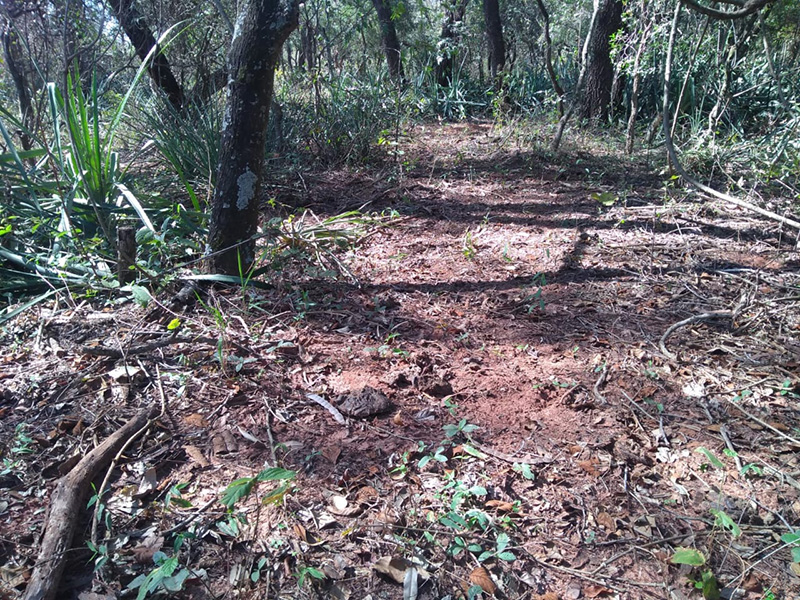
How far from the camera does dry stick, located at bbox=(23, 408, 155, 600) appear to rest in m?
1.39

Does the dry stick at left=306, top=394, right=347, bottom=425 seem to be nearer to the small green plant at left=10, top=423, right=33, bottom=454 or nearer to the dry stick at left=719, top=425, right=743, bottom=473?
the small green plant at left=10, top=423, right=33, bottom=454

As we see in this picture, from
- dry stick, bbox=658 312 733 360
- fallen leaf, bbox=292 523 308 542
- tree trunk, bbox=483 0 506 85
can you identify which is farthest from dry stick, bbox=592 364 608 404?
tree trunk, bbox=483 0 506 85

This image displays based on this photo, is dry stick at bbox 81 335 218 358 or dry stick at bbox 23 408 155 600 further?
dry stick at bbox 81 335 218 358

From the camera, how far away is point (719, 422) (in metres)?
2.02

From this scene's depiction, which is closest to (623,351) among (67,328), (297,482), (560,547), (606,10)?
(560,547)

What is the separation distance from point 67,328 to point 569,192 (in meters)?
4.06

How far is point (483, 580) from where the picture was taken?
4.78 feet

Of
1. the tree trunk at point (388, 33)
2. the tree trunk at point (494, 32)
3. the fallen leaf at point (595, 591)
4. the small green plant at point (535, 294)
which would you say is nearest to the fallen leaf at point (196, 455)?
the fallen leaf at point (595, 591)

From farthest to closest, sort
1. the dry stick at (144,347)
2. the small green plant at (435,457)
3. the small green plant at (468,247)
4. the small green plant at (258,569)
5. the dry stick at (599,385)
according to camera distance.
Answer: the small green plant at (468,247), the dry stick at (144,347), the dry stick at (599,385), the small green plant at (435,457), the small green plant at (258,569)

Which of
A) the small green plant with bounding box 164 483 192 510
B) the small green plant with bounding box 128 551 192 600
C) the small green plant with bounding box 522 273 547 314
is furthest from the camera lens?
the small green plant with bounding box 522 273 547 314

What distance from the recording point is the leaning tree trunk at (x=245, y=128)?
2.54 meters

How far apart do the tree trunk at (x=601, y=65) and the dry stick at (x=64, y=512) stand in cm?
674

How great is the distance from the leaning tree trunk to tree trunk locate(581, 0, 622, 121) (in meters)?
5.22

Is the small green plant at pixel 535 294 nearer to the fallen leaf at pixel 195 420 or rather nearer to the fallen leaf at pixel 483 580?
the fallen leaf at pixel 483 580
